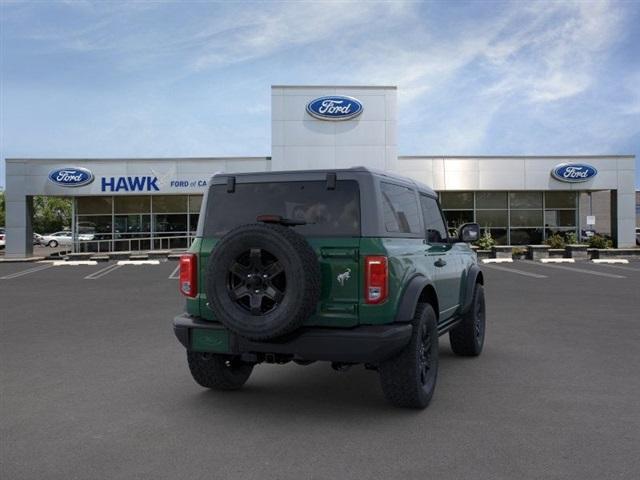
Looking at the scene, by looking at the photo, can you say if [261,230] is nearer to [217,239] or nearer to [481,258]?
[217,239]

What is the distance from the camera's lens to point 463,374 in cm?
633

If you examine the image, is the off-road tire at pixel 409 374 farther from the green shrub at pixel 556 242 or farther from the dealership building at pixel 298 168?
the green shrub at pixel 556 242

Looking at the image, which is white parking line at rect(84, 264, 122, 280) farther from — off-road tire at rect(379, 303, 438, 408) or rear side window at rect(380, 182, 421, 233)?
off-road tire at rect(379, 303, 438, 408)

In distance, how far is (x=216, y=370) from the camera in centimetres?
547

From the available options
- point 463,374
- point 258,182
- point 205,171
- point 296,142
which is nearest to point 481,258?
point 296,142

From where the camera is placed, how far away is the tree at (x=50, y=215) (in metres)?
75.3

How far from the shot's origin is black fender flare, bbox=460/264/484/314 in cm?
678

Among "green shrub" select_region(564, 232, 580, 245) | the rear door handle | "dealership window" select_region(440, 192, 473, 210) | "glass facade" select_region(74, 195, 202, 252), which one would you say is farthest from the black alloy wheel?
"dealership window" select_region(440, 192, 473, 210)

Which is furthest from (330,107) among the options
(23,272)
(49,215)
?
(49,215)

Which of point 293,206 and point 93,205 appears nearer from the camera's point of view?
point 293,206

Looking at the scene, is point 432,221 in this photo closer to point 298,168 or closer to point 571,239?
point 298,168

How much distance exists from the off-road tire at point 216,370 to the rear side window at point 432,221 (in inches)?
84.5

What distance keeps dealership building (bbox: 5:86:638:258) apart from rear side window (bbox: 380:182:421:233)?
23.5m

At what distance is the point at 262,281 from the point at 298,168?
26.1m
